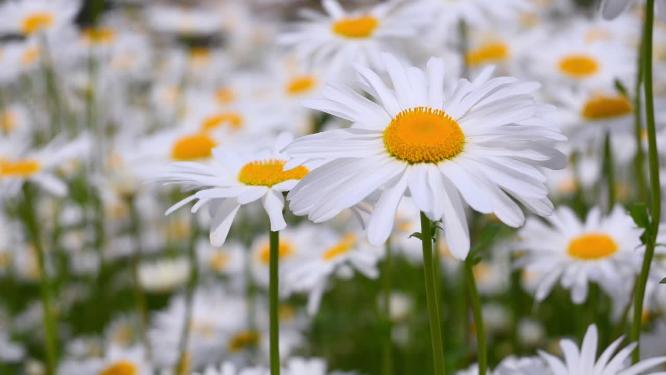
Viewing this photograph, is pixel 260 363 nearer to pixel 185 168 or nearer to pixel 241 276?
pixel 241 276

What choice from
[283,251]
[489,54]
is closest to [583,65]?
[489,54]

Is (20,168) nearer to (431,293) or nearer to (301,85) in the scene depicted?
(301,85)

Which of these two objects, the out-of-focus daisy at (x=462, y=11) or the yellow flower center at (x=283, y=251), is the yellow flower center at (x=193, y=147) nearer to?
the yellow flower center at (x=283, y=251)

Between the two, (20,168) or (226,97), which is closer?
(20,168)

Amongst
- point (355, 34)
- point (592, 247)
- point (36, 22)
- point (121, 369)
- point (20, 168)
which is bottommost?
point (121, 369)

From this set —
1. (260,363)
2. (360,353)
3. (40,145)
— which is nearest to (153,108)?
(40,145)

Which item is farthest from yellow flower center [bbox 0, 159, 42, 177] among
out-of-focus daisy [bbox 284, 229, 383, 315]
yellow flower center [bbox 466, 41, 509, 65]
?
yellow flower center [bbox 466, 41, 509, 65]

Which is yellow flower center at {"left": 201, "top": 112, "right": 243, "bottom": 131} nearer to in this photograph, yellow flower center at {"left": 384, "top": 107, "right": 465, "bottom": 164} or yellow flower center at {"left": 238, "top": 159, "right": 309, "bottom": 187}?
yellow flower center at {"left": 238, "top": 159, "right": 309, "bottom": 187}

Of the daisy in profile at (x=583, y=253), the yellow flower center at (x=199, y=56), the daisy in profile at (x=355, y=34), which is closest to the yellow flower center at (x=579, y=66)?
the daisy in profile at (x=355, y=34)
